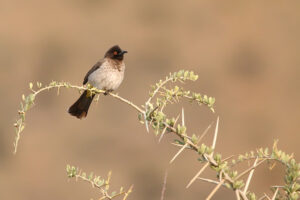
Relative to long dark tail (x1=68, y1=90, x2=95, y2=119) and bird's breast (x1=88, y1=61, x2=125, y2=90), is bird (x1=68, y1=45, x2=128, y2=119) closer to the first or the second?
bird's breast (x1=88, y1=61, x2=125, y2=90)

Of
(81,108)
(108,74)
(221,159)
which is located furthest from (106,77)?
(221,159)

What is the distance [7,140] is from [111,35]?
3.83 metres

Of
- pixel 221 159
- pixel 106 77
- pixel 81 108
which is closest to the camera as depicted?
pixel 221 159

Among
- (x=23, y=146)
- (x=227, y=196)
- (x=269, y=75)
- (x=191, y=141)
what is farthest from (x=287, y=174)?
(x=269, y=75)

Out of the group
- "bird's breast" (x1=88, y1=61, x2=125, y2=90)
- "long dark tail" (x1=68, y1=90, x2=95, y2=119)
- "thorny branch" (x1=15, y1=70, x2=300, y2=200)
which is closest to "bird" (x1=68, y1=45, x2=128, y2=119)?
"bird's breast" (x1=88, y1=61, x2=125, y2=90)

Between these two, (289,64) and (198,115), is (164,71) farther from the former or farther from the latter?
(289,64)

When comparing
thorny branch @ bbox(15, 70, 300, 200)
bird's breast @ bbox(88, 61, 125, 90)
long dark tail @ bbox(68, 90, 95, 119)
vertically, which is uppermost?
bird's breast @ bbox(88, 61, 125, 90)

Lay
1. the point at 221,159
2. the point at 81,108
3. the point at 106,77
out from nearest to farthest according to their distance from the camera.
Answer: the point at 221,159 → the point at 81,108 → the point at 106,77

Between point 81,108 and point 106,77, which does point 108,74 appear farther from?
point 81,108

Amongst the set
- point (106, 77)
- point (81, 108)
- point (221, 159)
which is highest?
point (106, 77)

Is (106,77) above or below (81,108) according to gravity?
above

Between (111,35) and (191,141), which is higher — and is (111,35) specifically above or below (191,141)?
above

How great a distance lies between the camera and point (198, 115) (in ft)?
53.9

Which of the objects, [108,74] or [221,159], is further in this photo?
[108,74]
